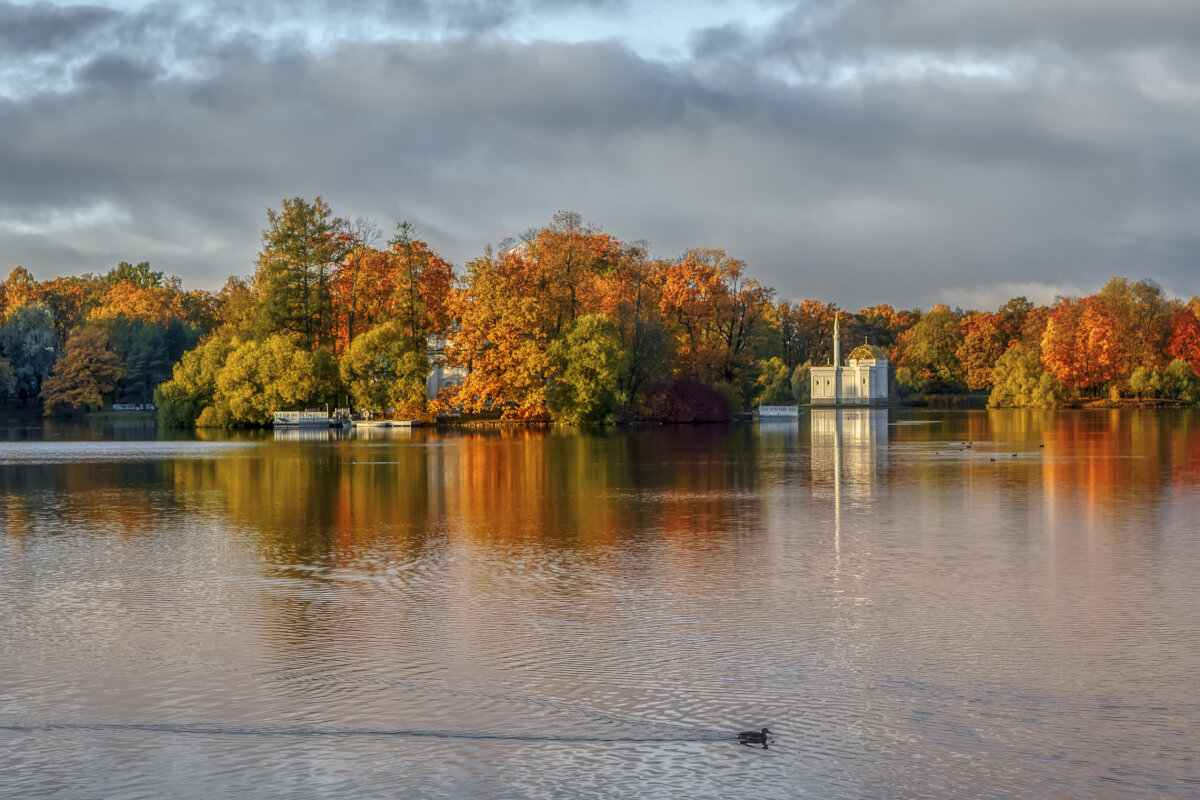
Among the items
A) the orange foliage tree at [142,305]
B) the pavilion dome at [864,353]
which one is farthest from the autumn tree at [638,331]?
the pavilion dome at [864,353]

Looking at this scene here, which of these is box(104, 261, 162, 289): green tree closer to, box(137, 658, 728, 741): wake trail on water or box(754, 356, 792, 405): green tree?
box(754, 356, 792, 405): green tree

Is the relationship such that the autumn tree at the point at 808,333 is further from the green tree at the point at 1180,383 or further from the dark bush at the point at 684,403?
the dark bush at the point at 684,403

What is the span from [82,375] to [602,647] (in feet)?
311

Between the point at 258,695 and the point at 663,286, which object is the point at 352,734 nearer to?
the point at 258,695

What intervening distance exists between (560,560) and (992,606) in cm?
649

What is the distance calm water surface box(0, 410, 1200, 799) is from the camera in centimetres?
861

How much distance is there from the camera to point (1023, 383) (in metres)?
125

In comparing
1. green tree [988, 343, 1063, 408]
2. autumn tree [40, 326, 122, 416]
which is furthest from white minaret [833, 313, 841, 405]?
autumn tree [40, 326, 122, 416]

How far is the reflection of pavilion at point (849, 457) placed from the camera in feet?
106

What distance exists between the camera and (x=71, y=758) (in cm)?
884

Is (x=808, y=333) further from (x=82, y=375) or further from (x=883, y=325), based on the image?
(x=82, y=375)

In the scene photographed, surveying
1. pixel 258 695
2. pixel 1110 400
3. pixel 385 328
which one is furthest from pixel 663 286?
pixel 258 695

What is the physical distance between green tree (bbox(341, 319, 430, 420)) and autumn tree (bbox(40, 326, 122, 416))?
2977cm

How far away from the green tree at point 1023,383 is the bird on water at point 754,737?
399 feet
